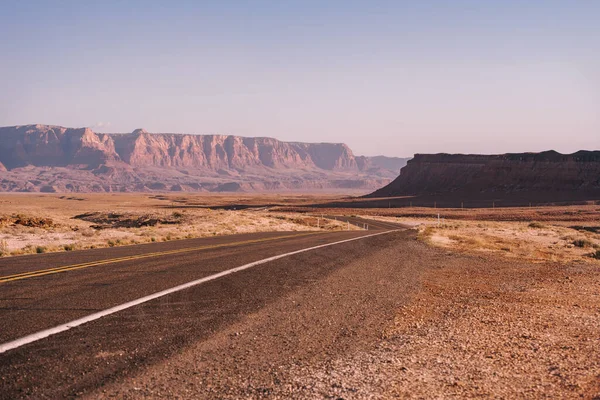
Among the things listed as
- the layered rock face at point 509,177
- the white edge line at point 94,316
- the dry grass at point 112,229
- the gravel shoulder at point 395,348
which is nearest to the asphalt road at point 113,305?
the white edge line at point 94,316

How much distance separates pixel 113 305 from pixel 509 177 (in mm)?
138609

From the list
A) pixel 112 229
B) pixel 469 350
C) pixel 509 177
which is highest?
pixel 509 177

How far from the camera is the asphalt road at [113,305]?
5445mm

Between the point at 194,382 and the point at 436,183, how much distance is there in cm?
15606

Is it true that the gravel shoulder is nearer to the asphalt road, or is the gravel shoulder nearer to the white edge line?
the asphalt road

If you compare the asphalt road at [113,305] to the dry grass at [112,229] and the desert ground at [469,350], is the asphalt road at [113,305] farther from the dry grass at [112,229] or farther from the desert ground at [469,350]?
the dry grass at [112,229]

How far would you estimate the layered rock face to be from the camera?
400ft

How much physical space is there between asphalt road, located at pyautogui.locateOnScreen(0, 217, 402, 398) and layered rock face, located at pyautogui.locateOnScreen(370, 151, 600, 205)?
115 m

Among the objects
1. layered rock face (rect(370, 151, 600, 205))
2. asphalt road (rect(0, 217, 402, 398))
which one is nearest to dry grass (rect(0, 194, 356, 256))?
asphalt road (rect(0, 217, 402, 398))

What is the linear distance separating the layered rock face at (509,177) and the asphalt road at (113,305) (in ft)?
378

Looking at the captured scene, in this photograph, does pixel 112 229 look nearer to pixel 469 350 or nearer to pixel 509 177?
pixel 469 350

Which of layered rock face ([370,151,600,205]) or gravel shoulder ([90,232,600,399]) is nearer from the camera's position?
gravel shoulder ([90,232,600,399])

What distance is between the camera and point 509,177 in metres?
135

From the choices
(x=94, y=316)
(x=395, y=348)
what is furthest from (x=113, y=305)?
(x=395, y=348)
